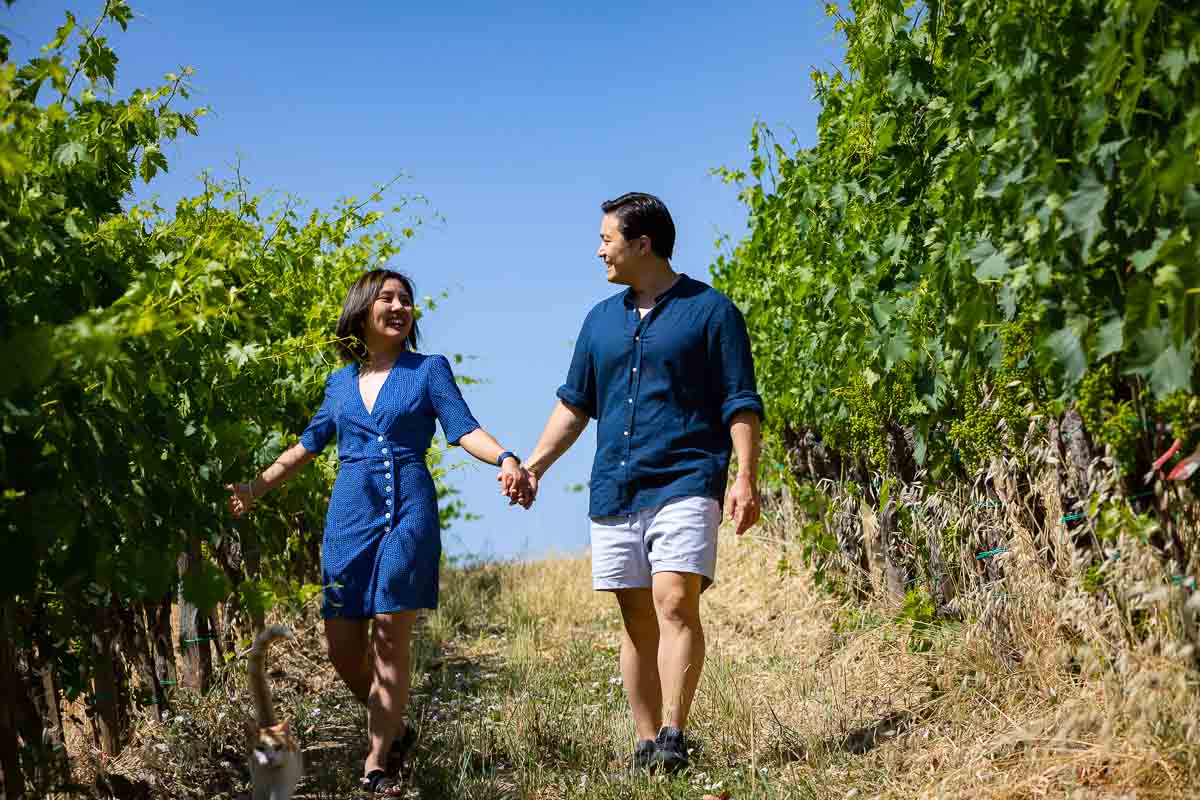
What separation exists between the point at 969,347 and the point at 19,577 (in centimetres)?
265

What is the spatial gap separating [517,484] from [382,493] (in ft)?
1.46

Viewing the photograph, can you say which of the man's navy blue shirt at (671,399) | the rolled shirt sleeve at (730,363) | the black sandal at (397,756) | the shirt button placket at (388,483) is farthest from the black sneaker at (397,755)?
the rolled shirt sleeve at (730,363)

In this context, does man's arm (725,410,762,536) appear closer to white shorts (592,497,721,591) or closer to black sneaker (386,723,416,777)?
white shorts (592,497,721,591)

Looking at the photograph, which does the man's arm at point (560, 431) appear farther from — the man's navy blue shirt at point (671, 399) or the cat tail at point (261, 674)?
the cat tail at point (261, 674)

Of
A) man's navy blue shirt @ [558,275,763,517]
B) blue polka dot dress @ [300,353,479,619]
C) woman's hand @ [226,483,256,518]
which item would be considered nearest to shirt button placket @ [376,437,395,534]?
blue polka dot dress @ [300,353,479,619]

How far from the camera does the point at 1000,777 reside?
10.8 feet

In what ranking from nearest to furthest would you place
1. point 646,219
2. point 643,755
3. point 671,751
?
point 671,751 → point 643,755 → point 646,219

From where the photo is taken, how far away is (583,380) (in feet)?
14.6

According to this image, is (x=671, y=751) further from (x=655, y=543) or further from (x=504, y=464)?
(x=504, y=464)

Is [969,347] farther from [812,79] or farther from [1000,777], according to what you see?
[812,79]

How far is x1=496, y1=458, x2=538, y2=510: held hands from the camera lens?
4074mm

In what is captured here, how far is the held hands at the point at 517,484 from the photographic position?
407 centimetres

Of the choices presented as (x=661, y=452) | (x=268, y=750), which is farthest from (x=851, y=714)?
(x=268, y=750)

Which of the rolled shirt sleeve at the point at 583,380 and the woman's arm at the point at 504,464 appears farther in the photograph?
the rolled shirt sleeve at the point at 583,380
